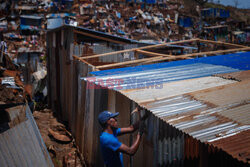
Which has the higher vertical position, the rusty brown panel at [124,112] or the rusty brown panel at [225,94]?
→ the rusty brown panel at [225,94]

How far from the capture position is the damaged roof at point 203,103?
1.97 m

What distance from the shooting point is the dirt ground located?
236 inches

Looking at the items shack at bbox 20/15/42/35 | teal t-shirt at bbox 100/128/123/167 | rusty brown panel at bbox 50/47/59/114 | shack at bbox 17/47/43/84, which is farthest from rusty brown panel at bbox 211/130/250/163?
shack at bbox 20/15/42/35

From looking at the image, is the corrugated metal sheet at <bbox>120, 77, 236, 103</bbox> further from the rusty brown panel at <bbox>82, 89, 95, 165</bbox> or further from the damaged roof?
the rusty brown panel at <bbox>82, 89, 95, 165</bbox>

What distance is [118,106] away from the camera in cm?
410

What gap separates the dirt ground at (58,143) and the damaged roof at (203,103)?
308 cm

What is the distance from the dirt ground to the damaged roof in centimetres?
308

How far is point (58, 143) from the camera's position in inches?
277

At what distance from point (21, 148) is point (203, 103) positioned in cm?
266

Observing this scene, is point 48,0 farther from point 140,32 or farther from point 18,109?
point 18,109

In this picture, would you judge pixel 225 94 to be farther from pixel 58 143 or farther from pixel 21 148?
pixel 58 143

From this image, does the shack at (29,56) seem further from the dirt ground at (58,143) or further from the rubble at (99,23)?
the dirt ground at (58,143)

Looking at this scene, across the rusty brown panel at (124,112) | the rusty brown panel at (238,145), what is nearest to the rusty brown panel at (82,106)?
the rusty brown panel at (124,112)

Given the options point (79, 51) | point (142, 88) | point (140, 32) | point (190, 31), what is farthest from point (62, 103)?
point (190, 31)
